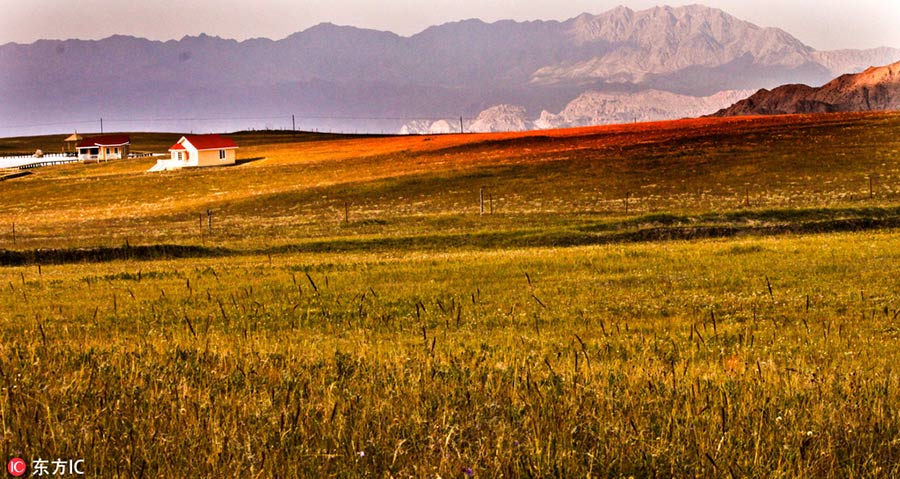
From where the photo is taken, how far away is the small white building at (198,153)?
132 meters

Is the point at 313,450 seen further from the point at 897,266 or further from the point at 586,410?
the point at 897,266

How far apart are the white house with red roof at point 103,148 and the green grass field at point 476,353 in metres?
137

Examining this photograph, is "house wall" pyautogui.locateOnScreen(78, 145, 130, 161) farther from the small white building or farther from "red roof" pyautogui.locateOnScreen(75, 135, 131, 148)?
the small white building

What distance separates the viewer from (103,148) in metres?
175

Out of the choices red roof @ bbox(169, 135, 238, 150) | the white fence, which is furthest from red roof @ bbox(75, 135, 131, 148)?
red roof @ bbox(169, 135, 238, 150)
